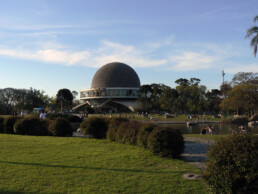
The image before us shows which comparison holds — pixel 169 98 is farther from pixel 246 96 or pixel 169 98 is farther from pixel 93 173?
pixel 93 173

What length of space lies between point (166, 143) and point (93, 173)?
2.79 metres

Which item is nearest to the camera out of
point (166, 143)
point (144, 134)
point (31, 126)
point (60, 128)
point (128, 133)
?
point (166, 143)

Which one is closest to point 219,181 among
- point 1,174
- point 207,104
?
point 1,174

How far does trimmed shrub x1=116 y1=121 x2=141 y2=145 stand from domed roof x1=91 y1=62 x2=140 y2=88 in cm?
8507

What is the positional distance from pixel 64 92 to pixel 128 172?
246ft

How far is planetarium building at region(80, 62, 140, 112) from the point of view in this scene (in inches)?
3377

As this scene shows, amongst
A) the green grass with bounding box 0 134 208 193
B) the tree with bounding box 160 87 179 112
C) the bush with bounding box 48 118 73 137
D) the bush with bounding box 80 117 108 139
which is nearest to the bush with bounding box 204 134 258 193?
the green grass with bounding box 0 134 208 193

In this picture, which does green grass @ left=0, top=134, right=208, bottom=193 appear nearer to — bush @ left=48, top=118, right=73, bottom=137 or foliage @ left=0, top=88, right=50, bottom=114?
bush @ left=48, top=118, right=73, bottom=137

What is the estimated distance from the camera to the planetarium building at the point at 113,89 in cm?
8577

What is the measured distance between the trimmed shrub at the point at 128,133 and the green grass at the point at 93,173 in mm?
1928

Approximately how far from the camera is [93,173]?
5988 mm

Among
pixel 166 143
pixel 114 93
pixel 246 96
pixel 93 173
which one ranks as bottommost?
pixel 93 173

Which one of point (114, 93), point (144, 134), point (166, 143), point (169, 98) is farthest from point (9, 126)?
point (114, 93)

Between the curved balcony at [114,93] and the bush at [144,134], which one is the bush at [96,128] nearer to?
the bush at [144,134]
